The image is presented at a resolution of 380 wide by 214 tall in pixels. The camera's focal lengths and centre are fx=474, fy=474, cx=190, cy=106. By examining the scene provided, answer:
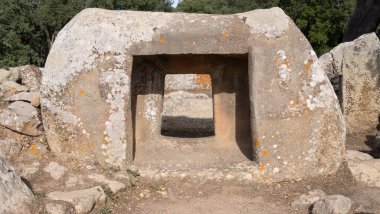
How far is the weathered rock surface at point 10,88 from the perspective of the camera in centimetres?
724

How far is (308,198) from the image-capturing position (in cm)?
570

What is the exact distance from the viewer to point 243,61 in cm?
745

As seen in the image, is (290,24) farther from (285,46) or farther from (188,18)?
(188,18)

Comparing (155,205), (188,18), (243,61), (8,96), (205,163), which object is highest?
(188,18)

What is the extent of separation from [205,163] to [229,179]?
527mm

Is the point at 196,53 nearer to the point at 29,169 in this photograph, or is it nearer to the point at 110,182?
the point at 110,182

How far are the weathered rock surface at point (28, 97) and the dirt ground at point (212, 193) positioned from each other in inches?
38.4

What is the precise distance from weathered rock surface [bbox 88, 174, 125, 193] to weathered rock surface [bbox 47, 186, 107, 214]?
0.18 meters

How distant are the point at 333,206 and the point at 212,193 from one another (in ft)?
5.06

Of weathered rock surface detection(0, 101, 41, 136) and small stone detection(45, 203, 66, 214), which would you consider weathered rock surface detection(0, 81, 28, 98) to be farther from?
small stone detection(45, 203, 66, 214)

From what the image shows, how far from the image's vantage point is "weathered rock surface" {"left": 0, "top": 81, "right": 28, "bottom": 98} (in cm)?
724

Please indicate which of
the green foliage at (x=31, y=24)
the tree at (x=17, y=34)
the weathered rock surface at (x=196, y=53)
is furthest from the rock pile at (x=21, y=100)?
the green foliage at (x=31, y=24)

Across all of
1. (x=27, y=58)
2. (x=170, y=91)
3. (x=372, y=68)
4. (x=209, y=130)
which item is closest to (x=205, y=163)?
(x=209, y=130)

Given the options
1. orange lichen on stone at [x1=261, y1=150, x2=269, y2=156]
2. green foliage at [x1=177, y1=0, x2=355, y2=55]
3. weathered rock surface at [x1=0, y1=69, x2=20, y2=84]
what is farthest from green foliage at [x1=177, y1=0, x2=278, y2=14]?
orange lichen on stone at [x1=261, y1=150, x2=269, y2=156]
